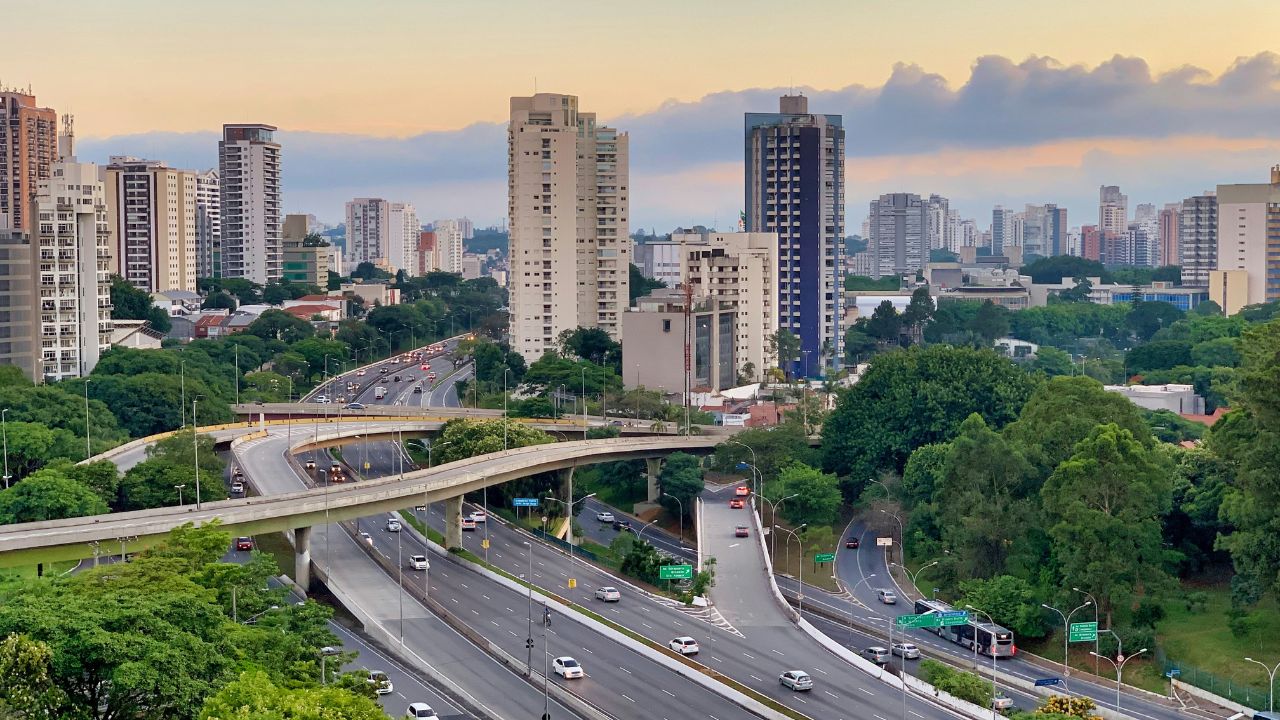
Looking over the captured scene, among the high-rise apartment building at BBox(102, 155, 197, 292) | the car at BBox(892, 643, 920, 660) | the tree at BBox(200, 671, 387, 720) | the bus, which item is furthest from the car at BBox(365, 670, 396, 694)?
the high-rise apartment building at BBox(102, 155, 197, 292)

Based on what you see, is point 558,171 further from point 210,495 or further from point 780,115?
point 210,495

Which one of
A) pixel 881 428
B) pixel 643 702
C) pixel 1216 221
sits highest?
pixel 1216 221

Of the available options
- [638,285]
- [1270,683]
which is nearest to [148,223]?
[638,285]

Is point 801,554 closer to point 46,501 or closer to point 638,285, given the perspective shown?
point 46,501

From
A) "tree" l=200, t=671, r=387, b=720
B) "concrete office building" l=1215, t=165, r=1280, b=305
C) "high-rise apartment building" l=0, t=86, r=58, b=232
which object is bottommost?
"tree" l=200, t=671, r=387, b=720

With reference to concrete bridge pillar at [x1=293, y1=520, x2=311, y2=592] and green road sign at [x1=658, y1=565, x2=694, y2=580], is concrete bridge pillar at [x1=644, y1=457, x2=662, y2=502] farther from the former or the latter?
concrete bridge pillar at [x1=293, y1=520, x2=311, y2=592]

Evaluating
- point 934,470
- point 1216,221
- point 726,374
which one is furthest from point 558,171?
point 1216,221
